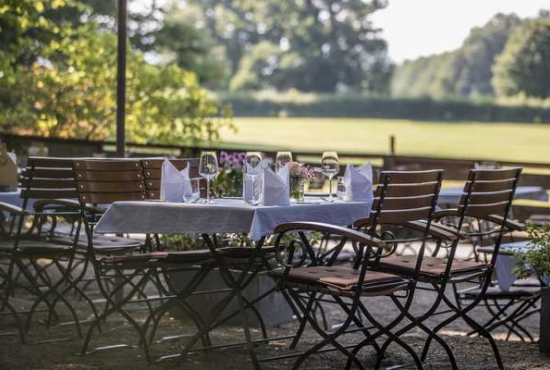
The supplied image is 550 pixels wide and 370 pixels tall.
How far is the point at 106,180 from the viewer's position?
522 centimetres

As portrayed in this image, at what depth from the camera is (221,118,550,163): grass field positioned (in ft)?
177

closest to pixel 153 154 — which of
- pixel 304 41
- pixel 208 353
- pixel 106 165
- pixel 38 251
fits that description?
pixel 38 251

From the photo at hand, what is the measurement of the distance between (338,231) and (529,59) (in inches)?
2069

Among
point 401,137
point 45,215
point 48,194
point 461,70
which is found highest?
point 461,70

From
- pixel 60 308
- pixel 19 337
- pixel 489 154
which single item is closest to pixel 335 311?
pixel 60 308

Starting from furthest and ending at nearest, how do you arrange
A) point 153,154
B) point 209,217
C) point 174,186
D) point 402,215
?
point 153,154 < point 174,186 < point 209,217 < point 402,215

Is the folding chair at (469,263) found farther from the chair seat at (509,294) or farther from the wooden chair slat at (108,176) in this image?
the wooden chair slat at (108,176)

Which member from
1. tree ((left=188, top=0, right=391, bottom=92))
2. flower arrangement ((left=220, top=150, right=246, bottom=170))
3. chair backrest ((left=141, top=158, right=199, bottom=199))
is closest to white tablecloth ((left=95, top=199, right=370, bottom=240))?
chair backrest ((left=141, top=158, right=199, bottom=199))

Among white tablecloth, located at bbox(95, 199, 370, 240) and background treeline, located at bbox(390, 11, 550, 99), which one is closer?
white tablecloth, located at bbox(95, 199, 370, 240)

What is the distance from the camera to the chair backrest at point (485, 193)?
481 centimetres

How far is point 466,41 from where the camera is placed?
64.1 meters

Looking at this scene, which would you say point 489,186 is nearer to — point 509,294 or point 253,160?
point 509,294

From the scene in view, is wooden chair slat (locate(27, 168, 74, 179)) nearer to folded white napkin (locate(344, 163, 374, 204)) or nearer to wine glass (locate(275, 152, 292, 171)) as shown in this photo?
wine glass (locate(275, 152, 292, 171))

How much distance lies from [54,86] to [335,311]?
28.9ft
